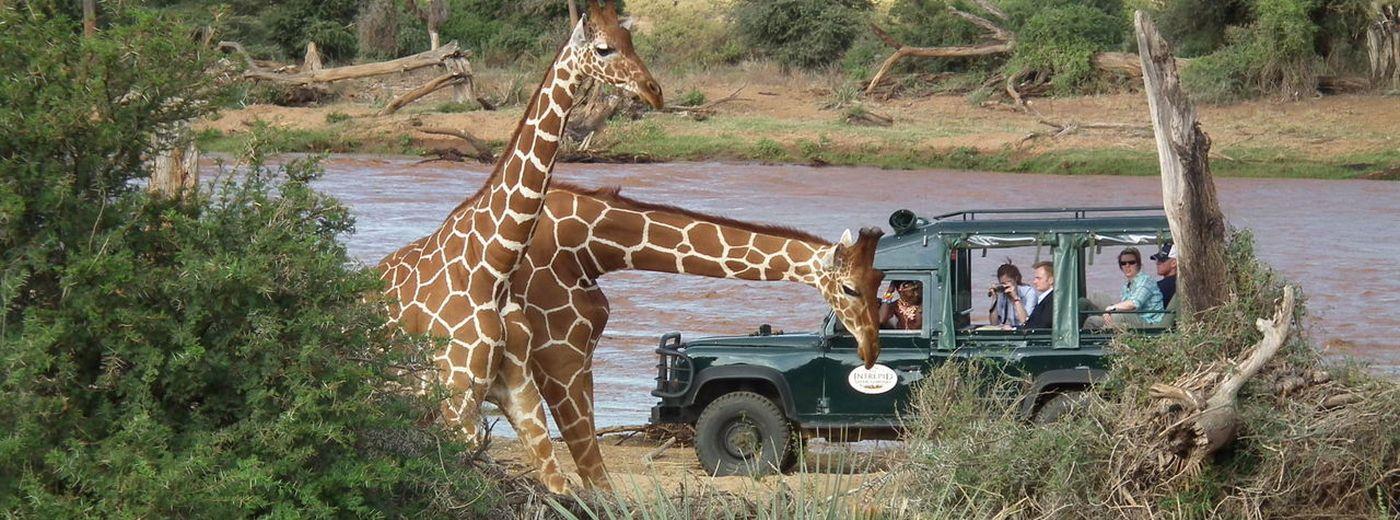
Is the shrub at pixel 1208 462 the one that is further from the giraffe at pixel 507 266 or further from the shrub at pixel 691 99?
the shrub at pixel 691 99

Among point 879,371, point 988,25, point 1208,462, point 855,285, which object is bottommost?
point 879,371

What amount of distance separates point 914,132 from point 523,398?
22652 millimetres

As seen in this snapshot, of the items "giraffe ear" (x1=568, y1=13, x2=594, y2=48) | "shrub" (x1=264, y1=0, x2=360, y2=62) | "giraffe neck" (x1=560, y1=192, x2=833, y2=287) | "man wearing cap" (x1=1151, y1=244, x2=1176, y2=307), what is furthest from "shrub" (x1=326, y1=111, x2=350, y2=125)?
"giraffe ear" (x1=568, y1=13, x2=594, y2=48)

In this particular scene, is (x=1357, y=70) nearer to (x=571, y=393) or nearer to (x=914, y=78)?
(x=914, y=78)

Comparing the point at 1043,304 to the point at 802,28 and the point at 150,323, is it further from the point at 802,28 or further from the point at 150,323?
the point at 802,28

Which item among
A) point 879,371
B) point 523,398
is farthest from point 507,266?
point 879,371

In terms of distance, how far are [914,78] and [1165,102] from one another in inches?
1021

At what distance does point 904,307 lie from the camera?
11.5m

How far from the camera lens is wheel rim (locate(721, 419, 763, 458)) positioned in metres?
11.4

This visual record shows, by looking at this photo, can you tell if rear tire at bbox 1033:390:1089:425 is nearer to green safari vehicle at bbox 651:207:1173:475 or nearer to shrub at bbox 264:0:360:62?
green safari vehicle at bbox 651:207:1173:475

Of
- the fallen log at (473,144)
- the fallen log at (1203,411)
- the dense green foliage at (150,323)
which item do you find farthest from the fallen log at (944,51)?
the dense green foliage at (150,323)

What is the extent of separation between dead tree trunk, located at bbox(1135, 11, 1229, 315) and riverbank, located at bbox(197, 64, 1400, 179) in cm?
2004

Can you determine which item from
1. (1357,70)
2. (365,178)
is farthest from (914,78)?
(365,178)

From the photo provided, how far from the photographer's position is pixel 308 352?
5.56 metres
